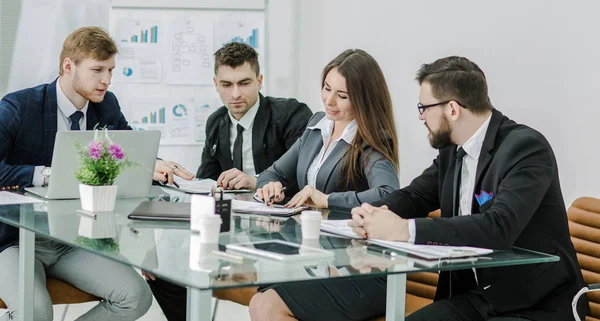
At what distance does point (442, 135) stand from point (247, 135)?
1720 mm

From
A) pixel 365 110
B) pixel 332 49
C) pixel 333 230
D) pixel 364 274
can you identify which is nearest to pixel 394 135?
pixel 365 110

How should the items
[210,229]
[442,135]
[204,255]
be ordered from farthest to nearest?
[442,135] < [210,229] < [204,255]

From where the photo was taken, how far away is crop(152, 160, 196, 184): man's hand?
3318 mm

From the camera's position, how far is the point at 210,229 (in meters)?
1.94

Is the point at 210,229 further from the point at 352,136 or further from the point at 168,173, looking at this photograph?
the point at 168,173

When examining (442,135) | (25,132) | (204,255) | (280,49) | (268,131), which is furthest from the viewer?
(280,49)

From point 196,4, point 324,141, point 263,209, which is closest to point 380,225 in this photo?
point 263,209

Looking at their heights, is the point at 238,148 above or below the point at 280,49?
below

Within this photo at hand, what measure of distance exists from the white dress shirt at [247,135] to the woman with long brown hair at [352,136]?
32.7 inches

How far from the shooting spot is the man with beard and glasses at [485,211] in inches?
82.5

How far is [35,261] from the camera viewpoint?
9.14 feet

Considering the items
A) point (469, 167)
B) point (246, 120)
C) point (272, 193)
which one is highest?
point (246, 120)

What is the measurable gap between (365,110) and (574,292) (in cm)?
110

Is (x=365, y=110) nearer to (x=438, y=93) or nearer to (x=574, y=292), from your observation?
(x=438, y=93)
